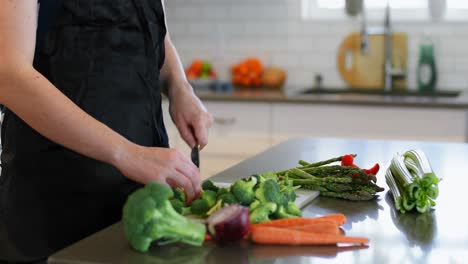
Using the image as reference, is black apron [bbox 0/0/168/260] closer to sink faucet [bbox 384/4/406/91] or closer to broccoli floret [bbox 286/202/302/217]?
broccoli floret [bbox 286/202/302/217]

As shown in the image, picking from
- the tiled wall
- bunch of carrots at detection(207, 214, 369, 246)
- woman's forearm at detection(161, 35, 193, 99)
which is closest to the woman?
woman's forearm at detection(161, 35, 193, 99)

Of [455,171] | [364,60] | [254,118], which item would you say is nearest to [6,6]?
[455,171]

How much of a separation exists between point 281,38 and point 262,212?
117 inches

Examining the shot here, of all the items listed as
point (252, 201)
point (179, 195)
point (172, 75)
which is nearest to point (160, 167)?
point (179, 195)

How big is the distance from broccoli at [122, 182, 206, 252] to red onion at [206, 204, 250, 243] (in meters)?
0.05

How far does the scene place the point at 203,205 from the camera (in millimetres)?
1384

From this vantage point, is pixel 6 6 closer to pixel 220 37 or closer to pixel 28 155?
pixel 28 155

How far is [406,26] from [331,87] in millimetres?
501

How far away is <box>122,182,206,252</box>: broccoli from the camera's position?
1.19 meters

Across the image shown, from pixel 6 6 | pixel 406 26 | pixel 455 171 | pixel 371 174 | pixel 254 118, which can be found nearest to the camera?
pixel 6 6

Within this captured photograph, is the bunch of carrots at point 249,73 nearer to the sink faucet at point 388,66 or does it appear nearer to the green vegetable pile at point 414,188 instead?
the sink faucet at point 388,66

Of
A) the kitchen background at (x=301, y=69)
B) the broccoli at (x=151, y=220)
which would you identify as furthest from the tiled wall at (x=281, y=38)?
the broccoli at (x=151, y=220)

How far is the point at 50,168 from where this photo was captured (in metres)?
1.72

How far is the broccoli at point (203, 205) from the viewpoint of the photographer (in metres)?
1.38
